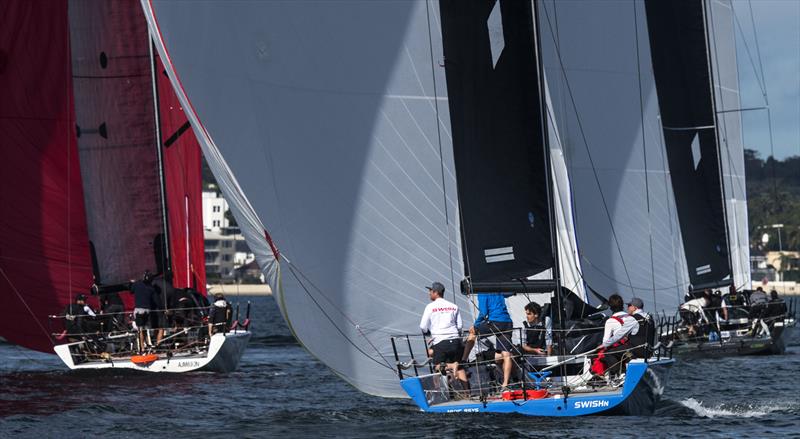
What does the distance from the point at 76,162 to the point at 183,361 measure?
5.78 metres

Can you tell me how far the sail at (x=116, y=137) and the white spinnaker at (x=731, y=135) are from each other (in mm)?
15610

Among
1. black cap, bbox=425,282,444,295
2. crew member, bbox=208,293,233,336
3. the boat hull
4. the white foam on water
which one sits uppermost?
black cap, bbox=425,282,444,295

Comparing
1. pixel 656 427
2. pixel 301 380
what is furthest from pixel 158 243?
pixel 656 427

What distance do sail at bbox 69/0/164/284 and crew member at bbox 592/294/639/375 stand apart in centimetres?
1435

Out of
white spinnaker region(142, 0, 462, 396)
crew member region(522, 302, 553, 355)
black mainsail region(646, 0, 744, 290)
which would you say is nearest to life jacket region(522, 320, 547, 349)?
crew member region(522, 302, 553, 355)

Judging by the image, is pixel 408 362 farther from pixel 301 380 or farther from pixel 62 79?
pixel 62 79

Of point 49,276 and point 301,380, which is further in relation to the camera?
point 49,276

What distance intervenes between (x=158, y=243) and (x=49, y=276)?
7.55 feet

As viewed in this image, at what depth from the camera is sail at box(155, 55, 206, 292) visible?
3272 cm

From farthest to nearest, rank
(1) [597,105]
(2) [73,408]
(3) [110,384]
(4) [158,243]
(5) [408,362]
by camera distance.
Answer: (1) [597,105] → (4) [158,243] → (3) [110,384] → (2) [73,408] → (5) [408,362]

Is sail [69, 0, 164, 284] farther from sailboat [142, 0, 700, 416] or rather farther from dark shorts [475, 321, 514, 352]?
dark shorts [475, 321, 514, 352]

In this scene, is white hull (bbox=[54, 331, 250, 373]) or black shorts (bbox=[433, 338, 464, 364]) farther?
white hull (bbox=[54, 331, 250, 373])

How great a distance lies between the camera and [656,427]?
1753 cm

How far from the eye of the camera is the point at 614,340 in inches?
687
